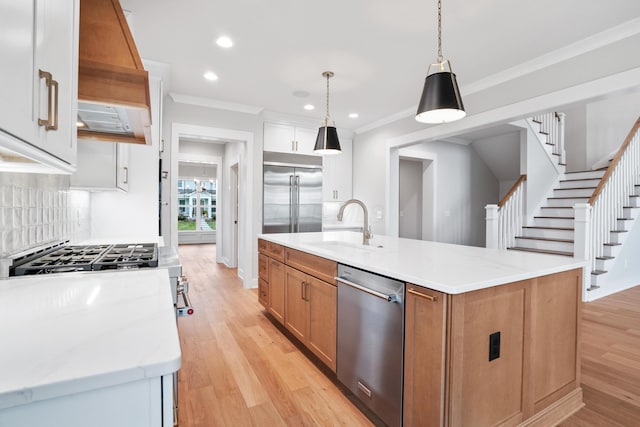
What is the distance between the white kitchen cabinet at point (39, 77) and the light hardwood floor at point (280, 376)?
5.29 ft

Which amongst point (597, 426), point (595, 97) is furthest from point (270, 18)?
point (597, 426)

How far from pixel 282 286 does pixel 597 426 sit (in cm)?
224

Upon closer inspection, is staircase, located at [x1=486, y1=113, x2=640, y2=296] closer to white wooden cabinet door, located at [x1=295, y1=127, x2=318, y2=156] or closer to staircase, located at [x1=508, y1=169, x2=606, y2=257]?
staircase, located at [x1=508, y1=169, x2=606, y2=257]

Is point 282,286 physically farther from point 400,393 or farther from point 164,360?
point 164,360

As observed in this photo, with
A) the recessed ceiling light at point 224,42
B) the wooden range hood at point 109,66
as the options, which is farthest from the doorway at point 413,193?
the wooden range hood at point 109,66

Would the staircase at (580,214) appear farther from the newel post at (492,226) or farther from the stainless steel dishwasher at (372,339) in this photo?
the stainless steel dishwasher at (372,339)

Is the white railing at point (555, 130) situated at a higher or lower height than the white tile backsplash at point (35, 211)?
higher

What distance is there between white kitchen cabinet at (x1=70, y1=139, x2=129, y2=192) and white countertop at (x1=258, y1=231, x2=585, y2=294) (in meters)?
1.48

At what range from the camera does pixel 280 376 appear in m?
2.21

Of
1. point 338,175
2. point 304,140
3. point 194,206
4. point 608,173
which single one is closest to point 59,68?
point 304,140

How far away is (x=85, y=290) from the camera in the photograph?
1096 mm

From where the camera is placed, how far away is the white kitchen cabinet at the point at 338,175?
5.55 metres

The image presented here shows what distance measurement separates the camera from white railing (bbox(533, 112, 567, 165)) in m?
5.79

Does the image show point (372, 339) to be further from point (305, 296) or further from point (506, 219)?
point (506, 219)
